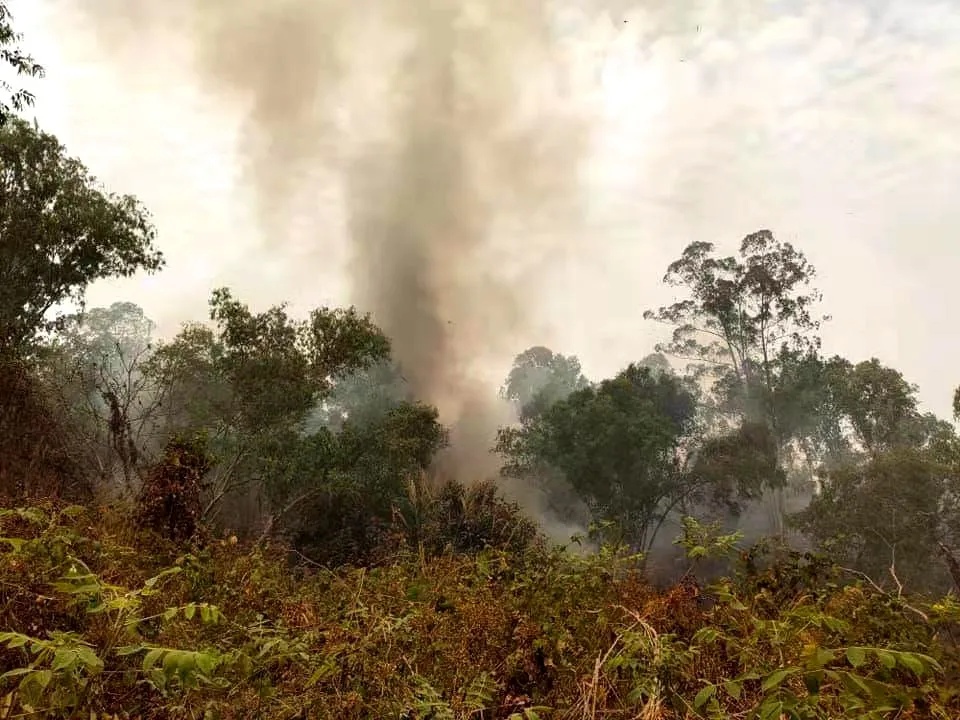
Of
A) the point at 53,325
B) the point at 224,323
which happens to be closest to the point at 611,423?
the point at 224,323

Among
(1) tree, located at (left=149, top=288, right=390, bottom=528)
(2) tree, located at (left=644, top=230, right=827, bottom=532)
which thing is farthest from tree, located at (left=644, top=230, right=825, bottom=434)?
(1) tree, located at (left=149, top=288, right=390, bottom=528)

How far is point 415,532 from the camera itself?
14961mm

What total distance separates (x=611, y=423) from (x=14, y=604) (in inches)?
929

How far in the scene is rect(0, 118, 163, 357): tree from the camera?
14.0m

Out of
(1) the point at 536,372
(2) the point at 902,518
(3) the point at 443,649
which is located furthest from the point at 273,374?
(1) the point at 536,372

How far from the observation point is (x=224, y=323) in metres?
16.4

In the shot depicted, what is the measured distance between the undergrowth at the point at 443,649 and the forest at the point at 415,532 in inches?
1.0

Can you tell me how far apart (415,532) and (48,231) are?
13002 millimetres

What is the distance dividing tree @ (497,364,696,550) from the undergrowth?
66.3 ft

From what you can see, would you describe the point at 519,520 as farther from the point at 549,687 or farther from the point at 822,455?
the point at 822,455

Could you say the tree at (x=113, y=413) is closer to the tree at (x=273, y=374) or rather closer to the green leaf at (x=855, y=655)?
the tree at (x=273, y=374)

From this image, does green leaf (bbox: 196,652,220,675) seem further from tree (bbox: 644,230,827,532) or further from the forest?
tree (bbox: 644,230,827,532)

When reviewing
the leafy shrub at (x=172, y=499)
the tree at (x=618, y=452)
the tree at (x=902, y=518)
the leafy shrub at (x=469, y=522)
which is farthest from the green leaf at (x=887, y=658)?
the tree at (x=618, y=452)

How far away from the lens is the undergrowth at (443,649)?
2.08 m
